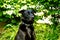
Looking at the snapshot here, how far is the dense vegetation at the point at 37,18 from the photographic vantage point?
7445mm

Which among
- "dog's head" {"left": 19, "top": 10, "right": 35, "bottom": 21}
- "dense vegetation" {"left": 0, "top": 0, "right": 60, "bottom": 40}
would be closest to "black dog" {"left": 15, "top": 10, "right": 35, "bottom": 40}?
"dog's head" {"left": 19, "top": 10, "right": 35, "bottom": 21}

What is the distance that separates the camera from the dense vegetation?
24.4ft

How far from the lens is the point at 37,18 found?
820 cm

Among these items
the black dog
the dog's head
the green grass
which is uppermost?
the dog's head

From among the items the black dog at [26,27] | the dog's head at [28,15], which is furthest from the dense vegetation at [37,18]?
the dog's head at [28,15]

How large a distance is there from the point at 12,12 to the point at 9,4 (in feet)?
A: 1.97

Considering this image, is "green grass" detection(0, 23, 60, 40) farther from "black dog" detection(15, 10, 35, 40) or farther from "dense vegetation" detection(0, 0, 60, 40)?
"black dog" detection(15, 10, 35, 40)

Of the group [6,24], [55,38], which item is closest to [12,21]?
[6,24]

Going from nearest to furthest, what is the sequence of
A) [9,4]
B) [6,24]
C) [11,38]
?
1. [11,38]
2. [6,24]
3. [9,4]

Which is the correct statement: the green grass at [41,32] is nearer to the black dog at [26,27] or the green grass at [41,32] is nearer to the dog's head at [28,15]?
the black dog at [26,27]

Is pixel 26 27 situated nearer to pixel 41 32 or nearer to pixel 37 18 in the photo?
pixel 41 32

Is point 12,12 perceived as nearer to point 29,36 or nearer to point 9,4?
point 9,4

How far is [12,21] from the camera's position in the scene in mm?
7988

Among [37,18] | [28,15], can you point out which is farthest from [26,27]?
[37,18]
